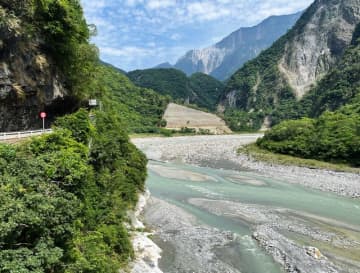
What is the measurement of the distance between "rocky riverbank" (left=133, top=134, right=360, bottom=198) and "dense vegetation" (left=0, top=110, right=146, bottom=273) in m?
32.8

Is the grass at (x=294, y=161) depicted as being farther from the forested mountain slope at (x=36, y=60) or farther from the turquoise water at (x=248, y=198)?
the forested mountain slope at (x=36, y=60)

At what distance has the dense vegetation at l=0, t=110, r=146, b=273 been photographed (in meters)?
11.6

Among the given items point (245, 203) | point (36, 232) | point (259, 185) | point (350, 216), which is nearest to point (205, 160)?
point (259, 185)

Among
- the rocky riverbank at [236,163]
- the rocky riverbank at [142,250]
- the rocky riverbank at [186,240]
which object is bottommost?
the rocky riverbank at [186,240]

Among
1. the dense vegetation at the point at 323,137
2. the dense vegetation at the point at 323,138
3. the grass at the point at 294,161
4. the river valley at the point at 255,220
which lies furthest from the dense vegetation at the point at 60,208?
the dense vegetation at the point at 323,137

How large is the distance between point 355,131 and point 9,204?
2746 inches

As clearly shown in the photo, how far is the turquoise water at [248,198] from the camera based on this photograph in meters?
25.6

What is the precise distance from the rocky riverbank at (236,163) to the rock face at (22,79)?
36267 millimetres

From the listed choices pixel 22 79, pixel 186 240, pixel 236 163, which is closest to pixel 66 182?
pixel 22 79

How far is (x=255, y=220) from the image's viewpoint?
3266 centimetres

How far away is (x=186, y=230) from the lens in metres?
29.9

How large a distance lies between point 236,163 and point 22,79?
5251 cm

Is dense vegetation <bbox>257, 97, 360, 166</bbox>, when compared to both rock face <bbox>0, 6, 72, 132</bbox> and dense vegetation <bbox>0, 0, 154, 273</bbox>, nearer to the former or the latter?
dense vegetation <bbox>0, 0, 154, 273</bbox>

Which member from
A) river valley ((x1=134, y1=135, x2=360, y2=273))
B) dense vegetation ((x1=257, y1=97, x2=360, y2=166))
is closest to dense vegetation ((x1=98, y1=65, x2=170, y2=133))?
dense vegetation ((x1=257, y1=97, x2=360, y2=166))
